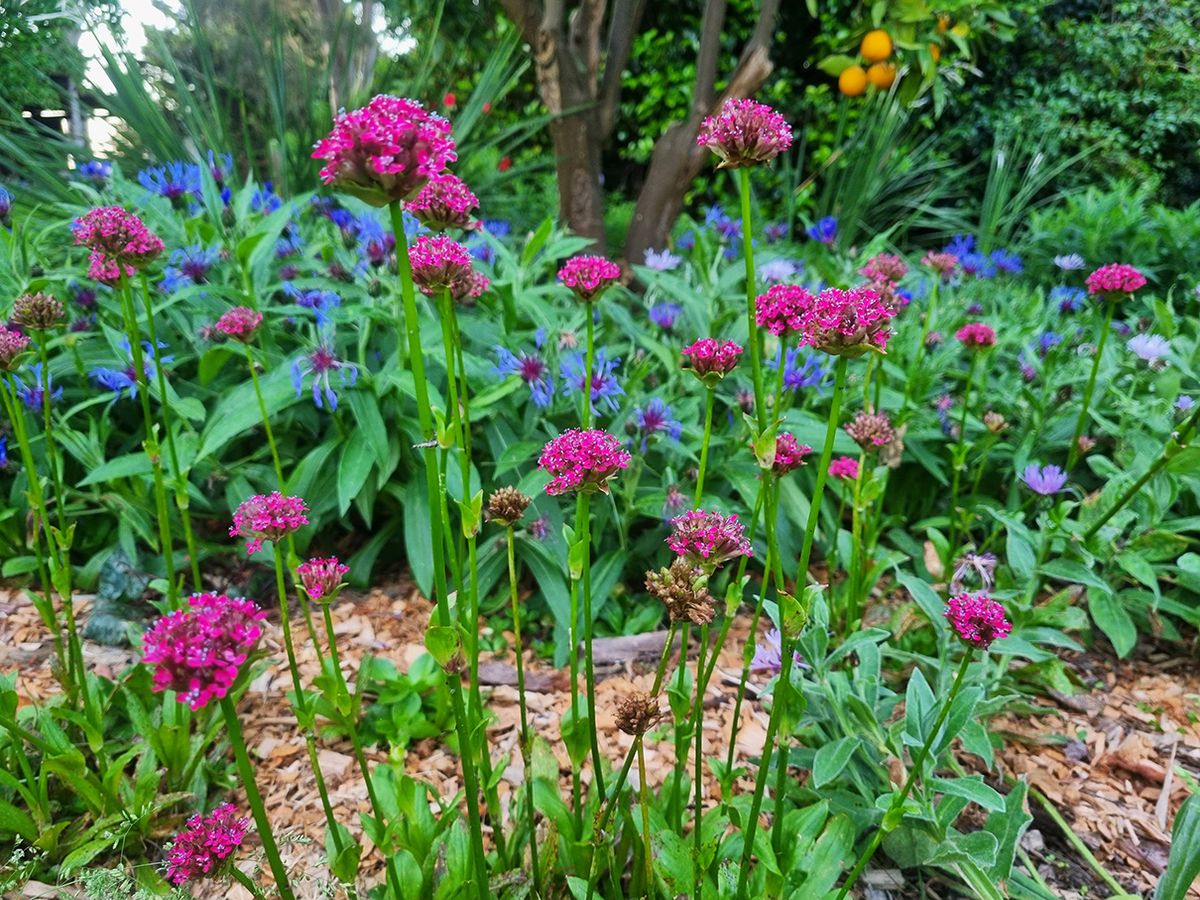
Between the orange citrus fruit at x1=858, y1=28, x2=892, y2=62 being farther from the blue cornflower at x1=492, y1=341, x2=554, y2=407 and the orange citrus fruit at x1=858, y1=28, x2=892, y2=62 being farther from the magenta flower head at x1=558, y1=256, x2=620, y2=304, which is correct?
the magenta flower head at x1=558, y1=256, x2=620, y2=304

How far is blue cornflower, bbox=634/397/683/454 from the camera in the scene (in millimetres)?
2061

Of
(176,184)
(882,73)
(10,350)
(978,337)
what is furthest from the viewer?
(882,73)

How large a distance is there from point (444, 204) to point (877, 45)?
4987 millimetres

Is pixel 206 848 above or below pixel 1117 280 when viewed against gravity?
below

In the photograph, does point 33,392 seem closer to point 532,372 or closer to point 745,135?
point 532,372

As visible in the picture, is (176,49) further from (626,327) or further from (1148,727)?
(1148,727)

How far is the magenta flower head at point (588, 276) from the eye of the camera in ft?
3.89

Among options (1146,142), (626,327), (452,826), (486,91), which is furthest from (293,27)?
(1146,142)

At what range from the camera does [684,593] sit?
95 cm

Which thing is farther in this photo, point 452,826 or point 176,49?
point 176,49

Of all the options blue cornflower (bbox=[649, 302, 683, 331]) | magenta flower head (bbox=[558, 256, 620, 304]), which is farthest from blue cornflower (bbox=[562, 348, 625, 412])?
magenta flower head (bbox=[558, 256, 620, 304])

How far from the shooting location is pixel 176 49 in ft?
20.7

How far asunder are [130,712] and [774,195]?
6792 mm

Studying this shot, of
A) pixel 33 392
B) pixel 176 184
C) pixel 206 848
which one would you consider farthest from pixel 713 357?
pixel 176 184
